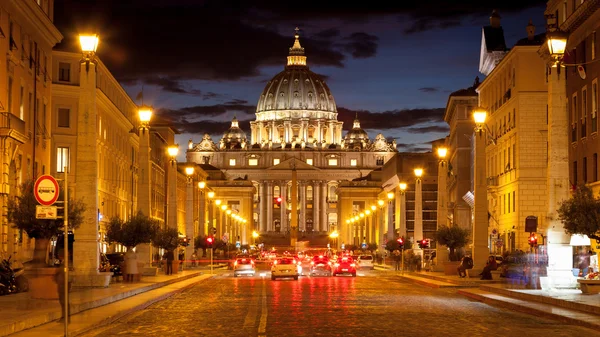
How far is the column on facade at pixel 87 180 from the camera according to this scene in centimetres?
3469

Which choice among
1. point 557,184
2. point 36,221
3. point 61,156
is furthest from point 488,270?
point 61,156

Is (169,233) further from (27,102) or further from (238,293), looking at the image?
(238,293)

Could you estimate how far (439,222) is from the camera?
61719 mm

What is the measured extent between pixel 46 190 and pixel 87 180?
15.1m

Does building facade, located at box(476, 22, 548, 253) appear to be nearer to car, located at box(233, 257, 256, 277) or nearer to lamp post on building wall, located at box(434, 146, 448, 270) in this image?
lamp post on building wall, located at box(434, 146, 448, 270)

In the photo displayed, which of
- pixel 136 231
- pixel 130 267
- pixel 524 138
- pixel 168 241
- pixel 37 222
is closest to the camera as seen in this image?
pixel 37 222

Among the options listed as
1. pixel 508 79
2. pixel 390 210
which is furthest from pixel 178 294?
pixel 390 210

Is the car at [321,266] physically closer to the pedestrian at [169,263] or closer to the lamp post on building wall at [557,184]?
the pedestrian at [169,263]

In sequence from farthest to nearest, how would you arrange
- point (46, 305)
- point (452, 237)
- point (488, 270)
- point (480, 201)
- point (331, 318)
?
point (452, 237) → point (480, 201) → point (488, 270) → point (46, 305) → point (331, 318)

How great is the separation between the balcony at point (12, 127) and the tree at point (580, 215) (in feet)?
64.1

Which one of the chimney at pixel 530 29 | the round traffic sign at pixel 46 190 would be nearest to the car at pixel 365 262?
the chimney at pixel 530 29

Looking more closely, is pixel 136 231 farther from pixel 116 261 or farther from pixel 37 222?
pixel 37 222

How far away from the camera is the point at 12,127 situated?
134 ft

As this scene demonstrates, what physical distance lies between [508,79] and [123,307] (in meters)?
50.1
